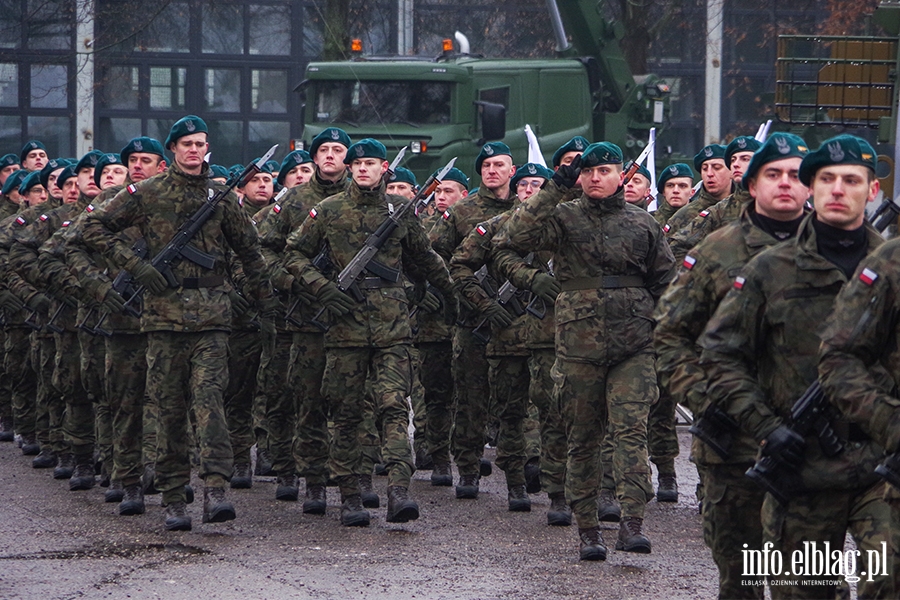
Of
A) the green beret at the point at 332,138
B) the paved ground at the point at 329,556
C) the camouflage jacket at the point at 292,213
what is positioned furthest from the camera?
the green beret at the point at 332,138

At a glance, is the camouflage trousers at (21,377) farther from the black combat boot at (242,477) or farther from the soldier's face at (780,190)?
the soldier's face at (780,190)

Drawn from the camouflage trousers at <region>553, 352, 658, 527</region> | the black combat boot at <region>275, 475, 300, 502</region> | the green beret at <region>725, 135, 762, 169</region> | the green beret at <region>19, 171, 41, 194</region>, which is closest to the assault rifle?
the camouflage trousers at <region>553, 352, 658, 527</region>

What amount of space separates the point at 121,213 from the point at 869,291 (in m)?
5.14

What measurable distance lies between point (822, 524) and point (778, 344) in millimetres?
602

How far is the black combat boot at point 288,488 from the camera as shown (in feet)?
33.0

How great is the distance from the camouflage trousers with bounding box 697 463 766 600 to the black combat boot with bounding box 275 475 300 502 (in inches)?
180

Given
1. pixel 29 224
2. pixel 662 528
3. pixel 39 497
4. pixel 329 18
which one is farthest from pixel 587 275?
pixel 329 18

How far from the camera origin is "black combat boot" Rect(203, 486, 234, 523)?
345 inches

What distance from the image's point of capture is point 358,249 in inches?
366

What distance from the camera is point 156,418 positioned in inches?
356

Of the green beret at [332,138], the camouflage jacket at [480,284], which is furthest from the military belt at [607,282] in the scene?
the green beret at [332,138]

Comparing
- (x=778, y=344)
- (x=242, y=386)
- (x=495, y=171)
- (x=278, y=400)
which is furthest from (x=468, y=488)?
(x=778, y=344)

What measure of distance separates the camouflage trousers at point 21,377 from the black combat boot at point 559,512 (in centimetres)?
513

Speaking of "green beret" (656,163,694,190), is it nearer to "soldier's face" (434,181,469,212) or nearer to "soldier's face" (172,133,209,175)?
"soldier's face" (434,181,469,212)
